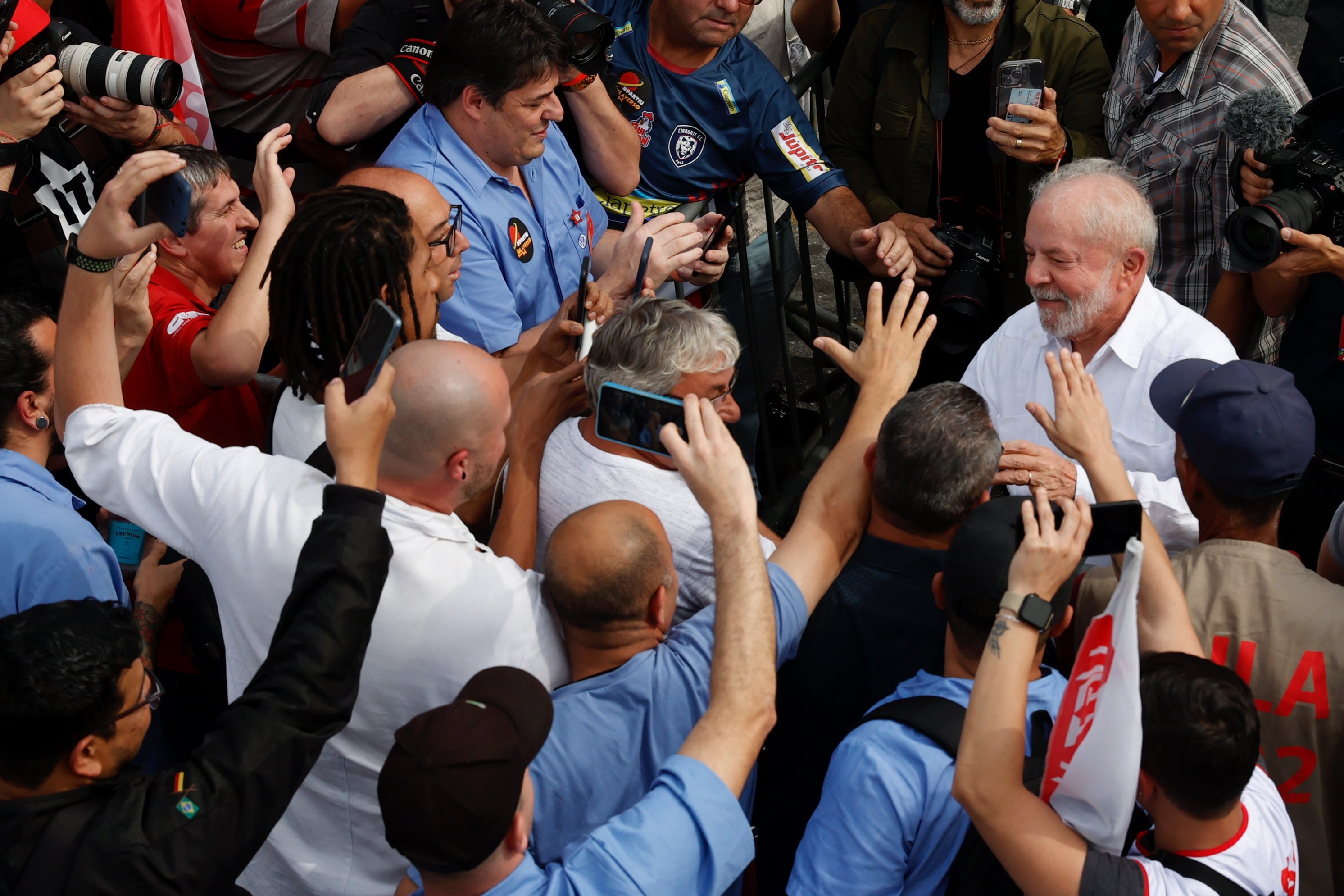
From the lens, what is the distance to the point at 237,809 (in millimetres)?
1620

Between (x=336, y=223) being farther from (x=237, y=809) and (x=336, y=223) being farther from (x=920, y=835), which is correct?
(x=920, y=835)

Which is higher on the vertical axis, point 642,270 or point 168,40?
point 168,40

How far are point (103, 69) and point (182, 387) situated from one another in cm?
104

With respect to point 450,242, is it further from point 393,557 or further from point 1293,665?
point 1293,665

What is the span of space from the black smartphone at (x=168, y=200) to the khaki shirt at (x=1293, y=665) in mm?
2181

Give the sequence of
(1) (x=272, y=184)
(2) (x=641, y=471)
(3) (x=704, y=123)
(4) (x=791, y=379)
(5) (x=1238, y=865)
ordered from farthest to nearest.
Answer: (4) (x=791, y=379)
(3) (x=704, y=123)
(1) (x=272, y=184)
(2) (x=641, y=471)
(5) (x=1238, y=865)

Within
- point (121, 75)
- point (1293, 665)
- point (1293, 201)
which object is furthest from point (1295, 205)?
point (121, 75)

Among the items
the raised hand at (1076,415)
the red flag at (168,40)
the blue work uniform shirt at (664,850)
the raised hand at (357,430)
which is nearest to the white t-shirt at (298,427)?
the raised hand at (357,430)

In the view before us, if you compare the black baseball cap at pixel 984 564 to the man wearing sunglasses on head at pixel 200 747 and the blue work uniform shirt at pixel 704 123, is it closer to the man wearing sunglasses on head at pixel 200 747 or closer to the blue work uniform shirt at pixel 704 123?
the man wearing sunglasses on head at pixel 200 747

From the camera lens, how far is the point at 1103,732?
1.48 metres

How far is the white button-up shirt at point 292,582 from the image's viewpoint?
6.44 ft

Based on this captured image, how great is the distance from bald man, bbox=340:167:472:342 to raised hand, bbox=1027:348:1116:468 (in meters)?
1.41

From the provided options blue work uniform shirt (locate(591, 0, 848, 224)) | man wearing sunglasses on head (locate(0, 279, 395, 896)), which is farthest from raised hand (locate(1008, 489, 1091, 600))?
blue work uniform shirt (locate(591, 0, 848, 224))

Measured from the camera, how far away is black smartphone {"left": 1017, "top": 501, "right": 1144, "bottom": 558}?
1.76 m
